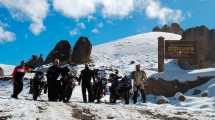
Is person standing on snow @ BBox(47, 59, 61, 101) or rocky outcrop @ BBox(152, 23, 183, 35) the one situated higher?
rocky outcrop @ BBox(152, 23, 183, 35)

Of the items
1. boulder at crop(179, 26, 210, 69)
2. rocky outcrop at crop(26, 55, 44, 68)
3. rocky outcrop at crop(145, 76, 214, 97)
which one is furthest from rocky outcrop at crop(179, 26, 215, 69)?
rocky outcrop at crop(26, 55, 44, 68)

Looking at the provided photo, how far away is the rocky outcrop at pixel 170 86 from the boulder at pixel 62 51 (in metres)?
27.3

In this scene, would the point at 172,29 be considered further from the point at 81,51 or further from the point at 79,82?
the point at 79,82

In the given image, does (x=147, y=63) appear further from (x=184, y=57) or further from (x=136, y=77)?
(x=136, y=77)

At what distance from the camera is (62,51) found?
5944 centimetres

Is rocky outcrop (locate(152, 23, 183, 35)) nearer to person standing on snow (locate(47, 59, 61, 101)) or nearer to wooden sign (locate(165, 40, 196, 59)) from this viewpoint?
wooden sign (locate(165, 40, 196, 59))

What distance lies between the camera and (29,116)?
1205 centimetres

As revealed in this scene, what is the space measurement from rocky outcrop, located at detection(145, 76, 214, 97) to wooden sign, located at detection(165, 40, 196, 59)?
6363 millimetres

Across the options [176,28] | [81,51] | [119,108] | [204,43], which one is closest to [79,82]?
[119,108]

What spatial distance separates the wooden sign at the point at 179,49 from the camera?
37.5 m

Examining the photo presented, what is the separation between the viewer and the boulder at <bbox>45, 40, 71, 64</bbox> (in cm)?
5830

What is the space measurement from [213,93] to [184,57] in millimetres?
12492

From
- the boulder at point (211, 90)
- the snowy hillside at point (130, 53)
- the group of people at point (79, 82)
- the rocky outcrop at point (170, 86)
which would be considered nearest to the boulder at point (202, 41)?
the snowy hillside at point (130, 53)

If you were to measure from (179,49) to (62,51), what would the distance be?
988 inches
